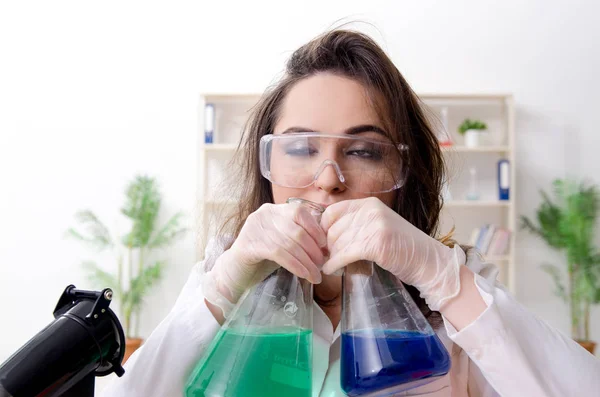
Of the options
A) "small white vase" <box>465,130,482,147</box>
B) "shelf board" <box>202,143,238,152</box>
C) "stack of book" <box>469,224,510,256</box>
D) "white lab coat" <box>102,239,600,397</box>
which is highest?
"small white vase" <box>465,130,482,147</box>

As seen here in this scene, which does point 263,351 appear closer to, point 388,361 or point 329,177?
point 388,361

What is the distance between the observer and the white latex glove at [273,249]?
29.4 inches

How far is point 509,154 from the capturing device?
4.59 metres

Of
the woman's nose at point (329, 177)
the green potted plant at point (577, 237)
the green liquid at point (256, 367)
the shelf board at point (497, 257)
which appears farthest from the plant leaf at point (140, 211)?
the green liquid at point (256, 367)

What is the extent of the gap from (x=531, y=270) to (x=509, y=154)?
3.34 feet

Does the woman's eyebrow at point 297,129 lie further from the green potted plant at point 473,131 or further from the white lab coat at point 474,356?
the green potted plant at point 473,131

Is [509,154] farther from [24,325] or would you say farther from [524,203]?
[24,325]

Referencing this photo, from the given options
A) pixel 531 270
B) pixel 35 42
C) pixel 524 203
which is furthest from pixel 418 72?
pixel 35 42

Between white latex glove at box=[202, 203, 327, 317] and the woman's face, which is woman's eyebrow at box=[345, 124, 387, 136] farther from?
white latex glove at box=[202, 203, 327, 317]

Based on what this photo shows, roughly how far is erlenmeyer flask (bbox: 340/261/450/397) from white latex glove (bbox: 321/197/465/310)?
0.05m

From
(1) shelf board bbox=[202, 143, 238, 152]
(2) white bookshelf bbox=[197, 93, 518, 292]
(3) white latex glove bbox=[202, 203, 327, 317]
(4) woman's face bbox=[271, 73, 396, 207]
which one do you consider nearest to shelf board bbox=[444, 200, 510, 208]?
(2) white bookshelf bbox=[197, 93, 518, 292]

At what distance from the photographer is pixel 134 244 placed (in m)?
4.61

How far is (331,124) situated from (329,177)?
0.12 metres

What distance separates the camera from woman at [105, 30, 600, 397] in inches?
31.8
